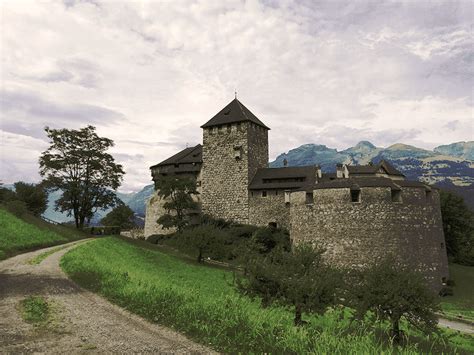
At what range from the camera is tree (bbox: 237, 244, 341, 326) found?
466 inches

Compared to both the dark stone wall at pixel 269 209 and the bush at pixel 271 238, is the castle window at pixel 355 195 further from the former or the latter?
the dark stone wall at pixel 269 209

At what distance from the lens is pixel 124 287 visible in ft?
39.2

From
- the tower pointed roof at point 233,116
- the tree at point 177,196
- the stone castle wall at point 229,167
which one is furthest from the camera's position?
the tower pointed roof at point 233,116

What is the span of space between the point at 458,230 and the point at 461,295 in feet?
55.8

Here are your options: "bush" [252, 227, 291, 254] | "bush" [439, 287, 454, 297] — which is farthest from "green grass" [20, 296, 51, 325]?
"bush" [439, 287, 454, 297]

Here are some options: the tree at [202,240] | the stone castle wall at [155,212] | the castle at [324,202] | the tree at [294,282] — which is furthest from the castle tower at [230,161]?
the tree at [294,282]

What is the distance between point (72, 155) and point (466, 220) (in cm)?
5161

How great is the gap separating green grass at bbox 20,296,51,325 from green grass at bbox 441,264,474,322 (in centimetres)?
2529

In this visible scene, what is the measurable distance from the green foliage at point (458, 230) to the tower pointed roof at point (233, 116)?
27.9 m

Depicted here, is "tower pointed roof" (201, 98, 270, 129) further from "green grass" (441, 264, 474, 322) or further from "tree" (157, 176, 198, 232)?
"green grass" (441, 264, 474, 322)

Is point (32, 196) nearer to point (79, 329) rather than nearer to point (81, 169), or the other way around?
point (81, 169)

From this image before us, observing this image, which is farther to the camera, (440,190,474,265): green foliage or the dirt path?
(440,190,474,265): green foliage

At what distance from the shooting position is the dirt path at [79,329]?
722 cm

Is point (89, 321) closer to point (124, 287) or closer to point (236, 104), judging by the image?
point (124, 287)
